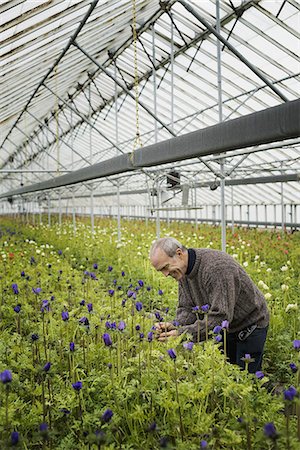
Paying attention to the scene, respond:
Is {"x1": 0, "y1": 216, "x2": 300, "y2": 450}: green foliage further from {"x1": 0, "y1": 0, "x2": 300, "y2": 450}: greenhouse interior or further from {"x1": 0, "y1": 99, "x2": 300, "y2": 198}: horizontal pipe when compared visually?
{"x1": 0, "y1": 99, "x2": 300, "y2": 198}: horizontal pipe

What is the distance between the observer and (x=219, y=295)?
9.45 ft

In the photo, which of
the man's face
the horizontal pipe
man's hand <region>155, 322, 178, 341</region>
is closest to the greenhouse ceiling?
the horizontal pipe

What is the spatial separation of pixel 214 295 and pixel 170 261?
0.34 meters

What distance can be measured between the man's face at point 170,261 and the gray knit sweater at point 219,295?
0.07 meters

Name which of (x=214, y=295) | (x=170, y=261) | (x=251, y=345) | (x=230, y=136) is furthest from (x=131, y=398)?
(x=230, y=136)

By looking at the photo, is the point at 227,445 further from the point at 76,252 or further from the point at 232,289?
the point at 76,252

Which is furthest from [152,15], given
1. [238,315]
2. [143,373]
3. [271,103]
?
[143,373]

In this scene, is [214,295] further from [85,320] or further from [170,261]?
[85,320]

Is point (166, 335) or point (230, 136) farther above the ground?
point (230, 136)

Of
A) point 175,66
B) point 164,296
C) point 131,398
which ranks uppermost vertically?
point 175,66

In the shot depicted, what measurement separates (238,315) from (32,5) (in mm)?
2886

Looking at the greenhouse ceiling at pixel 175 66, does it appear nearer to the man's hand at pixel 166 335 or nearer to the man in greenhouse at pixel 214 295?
the man in greenhouse at pixel 214 295

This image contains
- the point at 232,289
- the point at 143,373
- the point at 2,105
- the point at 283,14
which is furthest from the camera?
the point at 2,105

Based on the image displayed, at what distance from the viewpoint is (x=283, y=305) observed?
5.16m
